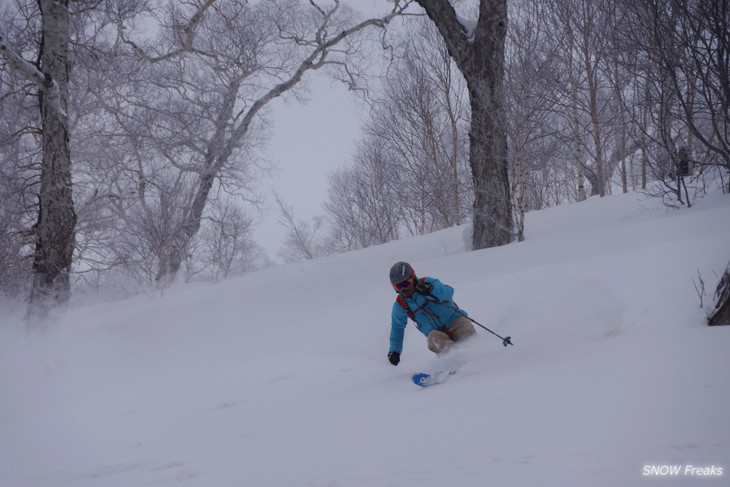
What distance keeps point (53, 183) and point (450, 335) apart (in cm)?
576

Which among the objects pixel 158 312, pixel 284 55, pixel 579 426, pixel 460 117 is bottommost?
pixel 579 426

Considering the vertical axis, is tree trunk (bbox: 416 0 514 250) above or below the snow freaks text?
above

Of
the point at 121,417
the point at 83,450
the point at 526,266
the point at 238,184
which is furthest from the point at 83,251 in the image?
the point at 526,266

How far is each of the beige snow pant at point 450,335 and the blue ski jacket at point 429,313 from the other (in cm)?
6

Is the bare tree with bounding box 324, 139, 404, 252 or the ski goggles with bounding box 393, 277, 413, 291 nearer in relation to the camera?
the ski goggles with bounding box 393, 277, 413, 291

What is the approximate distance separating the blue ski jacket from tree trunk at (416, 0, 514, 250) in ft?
12.7

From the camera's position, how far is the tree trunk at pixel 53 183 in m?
6.20

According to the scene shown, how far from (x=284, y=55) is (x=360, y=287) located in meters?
8.70

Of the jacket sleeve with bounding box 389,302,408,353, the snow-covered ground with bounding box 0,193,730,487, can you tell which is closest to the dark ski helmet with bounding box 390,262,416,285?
the jacket sleeve with bounding box 389,302,408,353

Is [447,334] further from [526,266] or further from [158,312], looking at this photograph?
[158,312]


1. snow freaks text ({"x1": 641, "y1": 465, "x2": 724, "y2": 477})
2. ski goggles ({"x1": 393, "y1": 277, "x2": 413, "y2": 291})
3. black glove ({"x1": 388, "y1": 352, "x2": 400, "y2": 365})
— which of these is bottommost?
snow freaks text ({"x1": 641, "y1": 465, "x2": 724, "y2": 477})

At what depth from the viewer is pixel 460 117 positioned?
15977 millimetres

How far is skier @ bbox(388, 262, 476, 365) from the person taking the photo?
13.6 ft

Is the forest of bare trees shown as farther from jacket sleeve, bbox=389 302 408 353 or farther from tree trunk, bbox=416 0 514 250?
jacket sleeve, bbox=389 302 408 353
